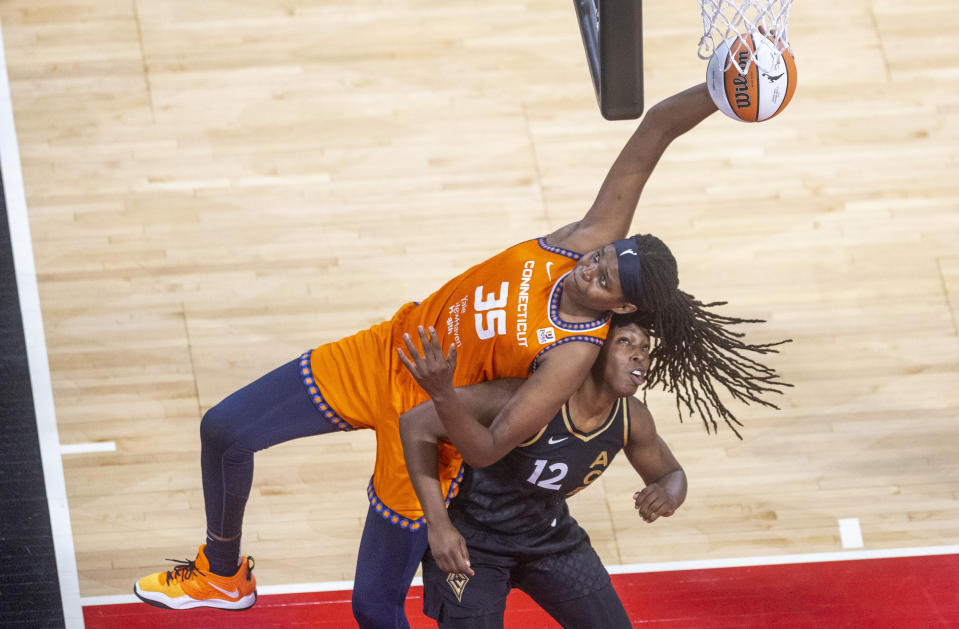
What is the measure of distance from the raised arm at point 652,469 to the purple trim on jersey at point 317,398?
0.92 metres

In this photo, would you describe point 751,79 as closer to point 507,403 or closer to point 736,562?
point 507,403

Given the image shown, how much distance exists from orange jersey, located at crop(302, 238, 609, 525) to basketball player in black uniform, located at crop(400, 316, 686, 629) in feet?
0.35

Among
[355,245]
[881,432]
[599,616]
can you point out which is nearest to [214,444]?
[599,616]

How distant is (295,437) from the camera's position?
11.8 feet

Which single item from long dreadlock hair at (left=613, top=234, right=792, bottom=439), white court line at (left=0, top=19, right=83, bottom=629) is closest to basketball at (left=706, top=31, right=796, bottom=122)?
long dreadlock hair at (left=613, top=234, right=792, bottom=439)

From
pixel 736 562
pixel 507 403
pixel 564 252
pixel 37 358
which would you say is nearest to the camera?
pixel 507 403

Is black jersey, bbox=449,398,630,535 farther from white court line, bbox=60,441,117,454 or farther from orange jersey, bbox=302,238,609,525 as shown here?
white court line, bbox=60,441,117,454

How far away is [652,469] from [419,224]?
2310 millimetres

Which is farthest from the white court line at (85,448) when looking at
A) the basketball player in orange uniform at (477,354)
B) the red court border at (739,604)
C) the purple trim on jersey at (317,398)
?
the purple trim on jersey at (317,398)

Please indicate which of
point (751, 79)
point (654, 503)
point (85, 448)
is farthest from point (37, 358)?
point (751, 79)

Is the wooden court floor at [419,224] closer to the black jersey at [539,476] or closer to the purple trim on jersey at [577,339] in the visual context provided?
the black jersey at [539,476]

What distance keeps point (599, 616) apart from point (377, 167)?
2885mm

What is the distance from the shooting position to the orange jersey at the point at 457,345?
10.5 feet

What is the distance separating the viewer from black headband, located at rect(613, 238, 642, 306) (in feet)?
9.95
